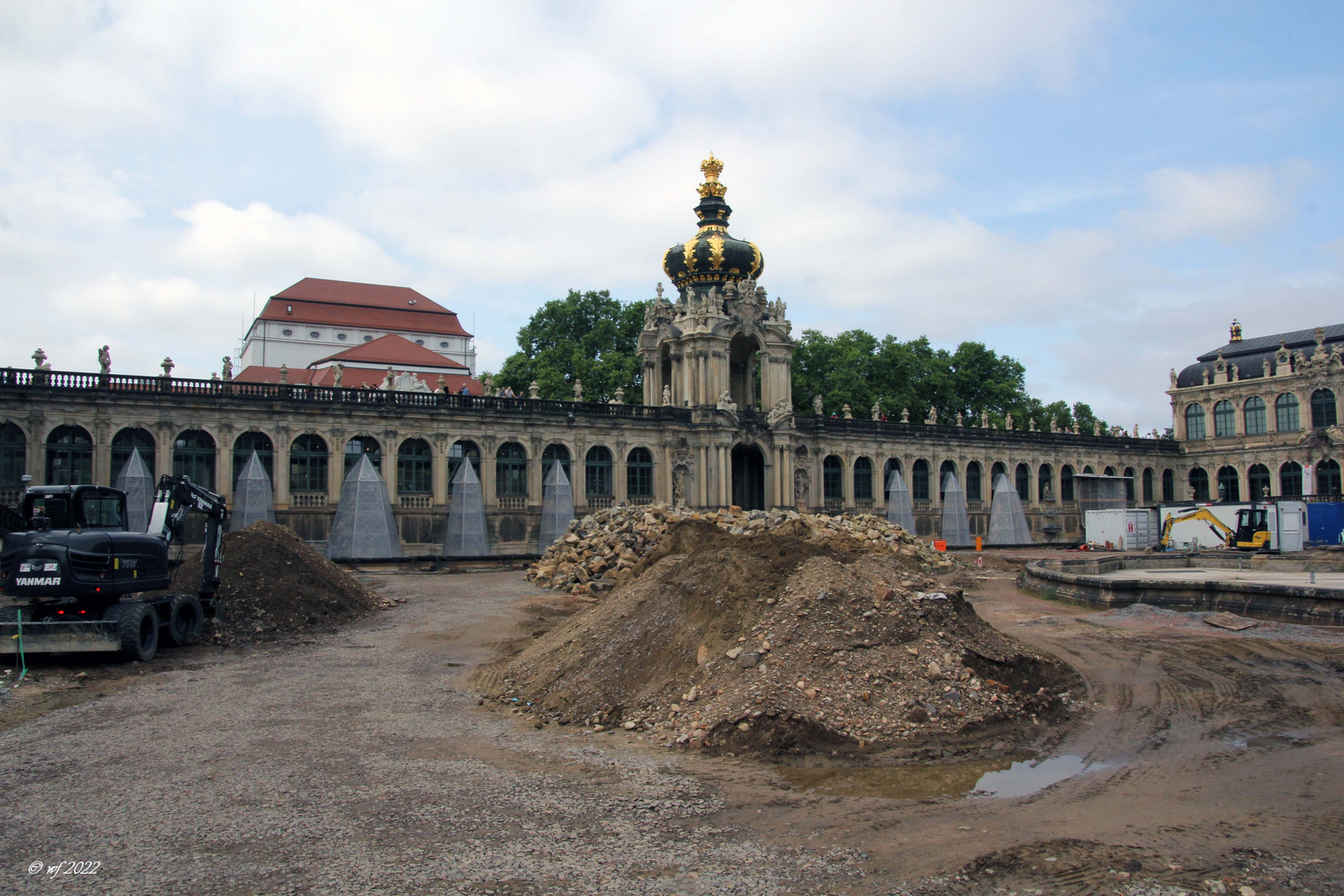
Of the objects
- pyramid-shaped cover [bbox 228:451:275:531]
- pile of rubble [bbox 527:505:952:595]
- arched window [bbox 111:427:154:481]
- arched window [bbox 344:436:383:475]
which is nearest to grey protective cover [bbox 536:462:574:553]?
pile of rubble [bbox 527:505:952:595]

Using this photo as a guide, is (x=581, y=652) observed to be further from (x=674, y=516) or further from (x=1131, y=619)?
(x=674, y=516)

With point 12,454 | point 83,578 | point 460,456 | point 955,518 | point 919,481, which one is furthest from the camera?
point 919,481

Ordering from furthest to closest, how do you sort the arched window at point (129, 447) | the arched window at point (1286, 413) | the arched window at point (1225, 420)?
the arched window at point (1225, 420) → the arched window at point (1286, 413) → the arched window at point (129, 447)

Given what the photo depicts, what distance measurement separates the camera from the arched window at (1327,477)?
6338 centimetres

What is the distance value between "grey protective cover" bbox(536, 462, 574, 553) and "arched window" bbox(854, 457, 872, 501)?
69.0ft

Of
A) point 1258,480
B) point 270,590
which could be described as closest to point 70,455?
point 270,590

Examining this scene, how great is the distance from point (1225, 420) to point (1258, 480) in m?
5.48

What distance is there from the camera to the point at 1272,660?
1727cm

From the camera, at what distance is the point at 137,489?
1341 inches

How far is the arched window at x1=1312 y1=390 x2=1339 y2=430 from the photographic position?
63625mm

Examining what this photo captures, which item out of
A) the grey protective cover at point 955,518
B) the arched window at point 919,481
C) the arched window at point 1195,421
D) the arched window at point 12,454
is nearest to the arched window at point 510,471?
the arched window at point 12,454

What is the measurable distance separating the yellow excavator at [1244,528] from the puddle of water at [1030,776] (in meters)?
39.0

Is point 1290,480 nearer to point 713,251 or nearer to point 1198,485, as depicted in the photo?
point 1198,485

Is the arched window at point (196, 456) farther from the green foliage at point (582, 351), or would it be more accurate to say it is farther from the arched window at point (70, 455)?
the green foliage at point (582, 351)
